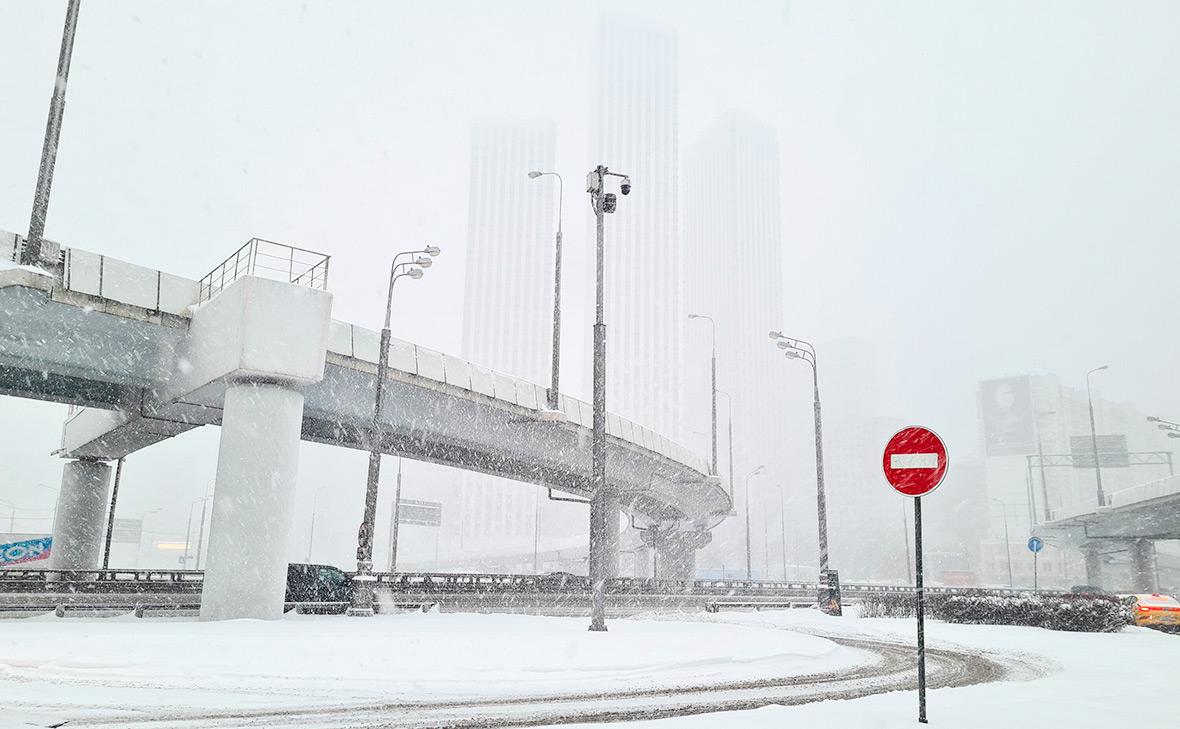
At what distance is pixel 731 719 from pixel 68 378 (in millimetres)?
26497

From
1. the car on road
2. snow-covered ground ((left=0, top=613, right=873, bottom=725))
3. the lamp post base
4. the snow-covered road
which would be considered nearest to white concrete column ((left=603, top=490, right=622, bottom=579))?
the car on road

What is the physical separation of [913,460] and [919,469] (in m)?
0.11

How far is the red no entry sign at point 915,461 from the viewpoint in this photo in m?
8.20

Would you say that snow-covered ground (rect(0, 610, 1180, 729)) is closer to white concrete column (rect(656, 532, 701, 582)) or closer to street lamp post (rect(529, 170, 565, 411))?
street lamp post (rect(529, 170, 565, 411))

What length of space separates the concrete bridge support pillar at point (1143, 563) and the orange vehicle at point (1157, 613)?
56.7m

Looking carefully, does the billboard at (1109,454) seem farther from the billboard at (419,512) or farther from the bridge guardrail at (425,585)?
the billboard at (419,512)

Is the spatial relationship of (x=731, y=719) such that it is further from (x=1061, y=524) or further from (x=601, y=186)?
(x=1061, y=524)

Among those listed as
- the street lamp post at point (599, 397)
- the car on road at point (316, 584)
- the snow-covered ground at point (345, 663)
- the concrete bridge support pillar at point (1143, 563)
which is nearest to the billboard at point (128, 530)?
the car on road at point (316, 584)

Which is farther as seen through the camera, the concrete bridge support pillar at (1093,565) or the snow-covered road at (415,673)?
the concrete bridge support pillar at (1093,565)

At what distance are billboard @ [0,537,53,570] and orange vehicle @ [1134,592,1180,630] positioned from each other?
6534 cm

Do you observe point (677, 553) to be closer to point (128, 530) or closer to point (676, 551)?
point (676, 551)

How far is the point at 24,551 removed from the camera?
59750 mm

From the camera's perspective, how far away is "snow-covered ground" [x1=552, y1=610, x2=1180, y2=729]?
312 inches

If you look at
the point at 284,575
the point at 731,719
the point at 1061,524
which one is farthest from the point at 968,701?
the point at 1061,524
